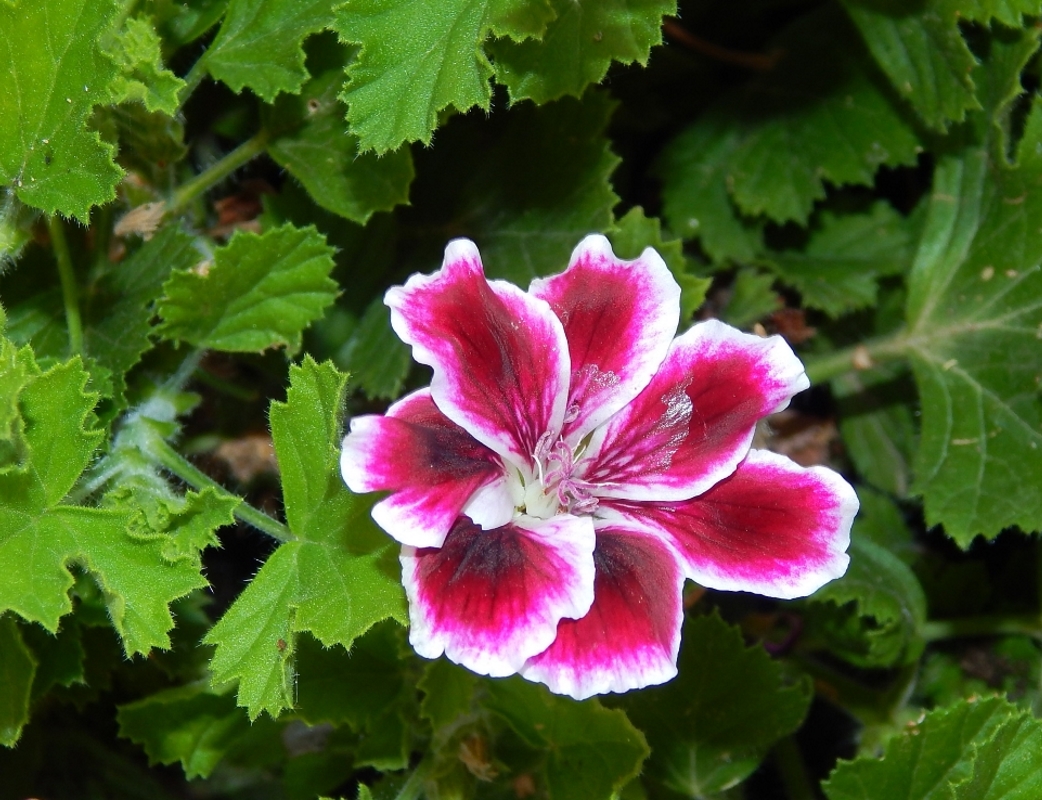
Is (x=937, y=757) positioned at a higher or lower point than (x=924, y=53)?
lower

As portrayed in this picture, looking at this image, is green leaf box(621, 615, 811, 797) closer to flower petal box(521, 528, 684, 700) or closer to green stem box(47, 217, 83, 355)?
flower petal box(521, 528, 684, 700)

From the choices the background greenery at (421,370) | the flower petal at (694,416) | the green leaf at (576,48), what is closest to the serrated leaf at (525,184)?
the background greenery at (421,370)

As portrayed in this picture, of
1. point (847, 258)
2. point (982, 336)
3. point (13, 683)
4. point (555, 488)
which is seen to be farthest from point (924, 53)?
point (13, 683)

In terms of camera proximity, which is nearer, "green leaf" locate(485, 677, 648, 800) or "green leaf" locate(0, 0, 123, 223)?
"green leaf" locate(0, 0, 123, 223)

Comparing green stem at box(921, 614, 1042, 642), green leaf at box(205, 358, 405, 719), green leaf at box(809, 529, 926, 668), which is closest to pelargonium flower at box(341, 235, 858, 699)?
green leaf at box(205, 358, 405, 719)

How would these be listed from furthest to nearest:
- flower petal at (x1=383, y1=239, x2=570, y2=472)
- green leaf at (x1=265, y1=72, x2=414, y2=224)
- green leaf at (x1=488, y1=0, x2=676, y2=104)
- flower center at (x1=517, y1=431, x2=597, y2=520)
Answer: green leaf at (x1=265, y1=72, x2=414, y2=224)
green leaf at (x1=488, y1=0, x2=676, y2=104)
flower center at (x1=517, y1=431, x2=597, y2=520)
flower petal at (x1=383, y1=239, x2=570, y2=472)

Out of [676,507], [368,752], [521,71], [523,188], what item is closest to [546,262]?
[523,188]

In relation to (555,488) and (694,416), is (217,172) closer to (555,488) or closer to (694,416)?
(555,488)
